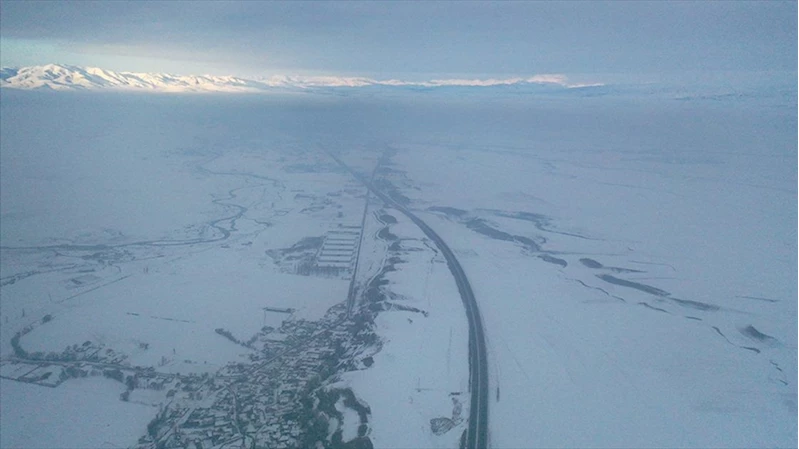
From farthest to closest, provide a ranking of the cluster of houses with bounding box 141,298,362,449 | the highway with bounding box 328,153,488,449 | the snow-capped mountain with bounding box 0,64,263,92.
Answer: the snow-capped mountain with bounding box 0,64,263,92 → the highway with bounding box 328,153,488,449 → the cluster of houses with bounding box 141,298,362,449

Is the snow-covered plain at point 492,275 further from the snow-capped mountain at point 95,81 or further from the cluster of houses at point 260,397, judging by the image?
the snow-capped mountain at point 95,81

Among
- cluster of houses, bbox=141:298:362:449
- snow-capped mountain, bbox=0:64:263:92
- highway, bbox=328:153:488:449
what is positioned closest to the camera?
cluster of houses, bbox=141:298:362:449

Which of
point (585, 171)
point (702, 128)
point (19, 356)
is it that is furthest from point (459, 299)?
point (702, 128)

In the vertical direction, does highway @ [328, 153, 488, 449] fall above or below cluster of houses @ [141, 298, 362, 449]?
above

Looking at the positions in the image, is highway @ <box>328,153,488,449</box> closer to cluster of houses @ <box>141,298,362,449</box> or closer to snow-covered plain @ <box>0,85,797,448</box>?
snow-covered plain @ <box>0,85,797,448</box>

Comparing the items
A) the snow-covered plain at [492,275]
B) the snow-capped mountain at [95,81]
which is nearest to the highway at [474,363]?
the snow-covered plain at [492,275]

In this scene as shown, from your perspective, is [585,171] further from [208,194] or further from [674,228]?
[208,194]

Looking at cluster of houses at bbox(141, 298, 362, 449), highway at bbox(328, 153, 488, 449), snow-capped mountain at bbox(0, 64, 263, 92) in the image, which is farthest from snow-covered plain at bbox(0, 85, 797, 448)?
snow-capped mountain at bbox(0, 64, 263, 92)

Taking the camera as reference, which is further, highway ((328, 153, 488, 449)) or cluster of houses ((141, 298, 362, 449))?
highway ((328, 153, 488, 449))

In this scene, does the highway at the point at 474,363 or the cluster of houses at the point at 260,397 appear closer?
the cluster of houses at the point at 260,397
